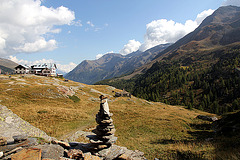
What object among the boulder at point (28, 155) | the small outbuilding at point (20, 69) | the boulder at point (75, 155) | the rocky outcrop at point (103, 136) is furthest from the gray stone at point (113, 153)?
the small outbuilding at point (20, 69)

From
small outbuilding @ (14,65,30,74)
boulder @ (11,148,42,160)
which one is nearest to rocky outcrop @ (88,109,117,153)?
boulder @ (11,148,42,160)

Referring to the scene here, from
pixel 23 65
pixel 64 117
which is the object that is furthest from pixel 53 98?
pixel 23 65

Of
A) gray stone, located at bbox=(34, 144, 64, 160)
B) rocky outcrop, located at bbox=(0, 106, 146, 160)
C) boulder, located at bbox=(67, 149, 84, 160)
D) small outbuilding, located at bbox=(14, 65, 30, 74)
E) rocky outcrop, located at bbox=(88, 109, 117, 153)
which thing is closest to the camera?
gray stone, located at bbox=(34, 144, 64, 160)

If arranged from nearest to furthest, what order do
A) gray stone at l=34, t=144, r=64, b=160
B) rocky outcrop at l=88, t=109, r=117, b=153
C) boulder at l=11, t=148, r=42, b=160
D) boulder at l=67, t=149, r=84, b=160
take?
boulder at l=11, t=148, r=42, b=160 → gray stone at l=34, t=144, r=64, b=160 → boulder at l=67, t=149, r=84, b=160 → rocky outcrop at l=88, t=109, r=117, b=153

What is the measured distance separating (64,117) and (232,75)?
213693 mm

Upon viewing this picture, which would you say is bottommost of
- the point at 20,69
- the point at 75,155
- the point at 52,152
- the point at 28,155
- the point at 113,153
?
the point at 113,153

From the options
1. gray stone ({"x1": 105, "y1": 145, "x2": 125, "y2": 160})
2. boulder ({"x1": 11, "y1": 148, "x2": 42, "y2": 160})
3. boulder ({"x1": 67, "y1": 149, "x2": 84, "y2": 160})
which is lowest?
gray stone ({"x1": 105, "y1": 145, "x2": 125, "y2": 160})

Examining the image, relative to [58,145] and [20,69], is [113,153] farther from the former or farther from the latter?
[20,69]

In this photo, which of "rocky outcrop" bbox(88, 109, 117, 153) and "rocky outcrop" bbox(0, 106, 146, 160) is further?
"rocky outcrop" bbox(88, 109, 117, 153)

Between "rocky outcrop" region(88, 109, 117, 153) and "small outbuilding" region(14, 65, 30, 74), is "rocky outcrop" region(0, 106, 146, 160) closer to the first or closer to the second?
"rocky outcrop" region(88, 109, 117, 153)

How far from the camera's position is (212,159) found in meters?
11.7

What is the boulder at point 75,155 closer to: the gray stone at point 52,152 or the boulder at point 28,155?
the gray stone at point 52,152

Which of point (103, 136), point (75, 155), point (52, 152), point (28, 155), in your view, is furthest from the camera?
point (103, 136)

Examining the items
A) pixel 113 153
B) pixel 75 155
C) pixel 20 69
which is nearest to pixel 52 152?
pixel 75 155
